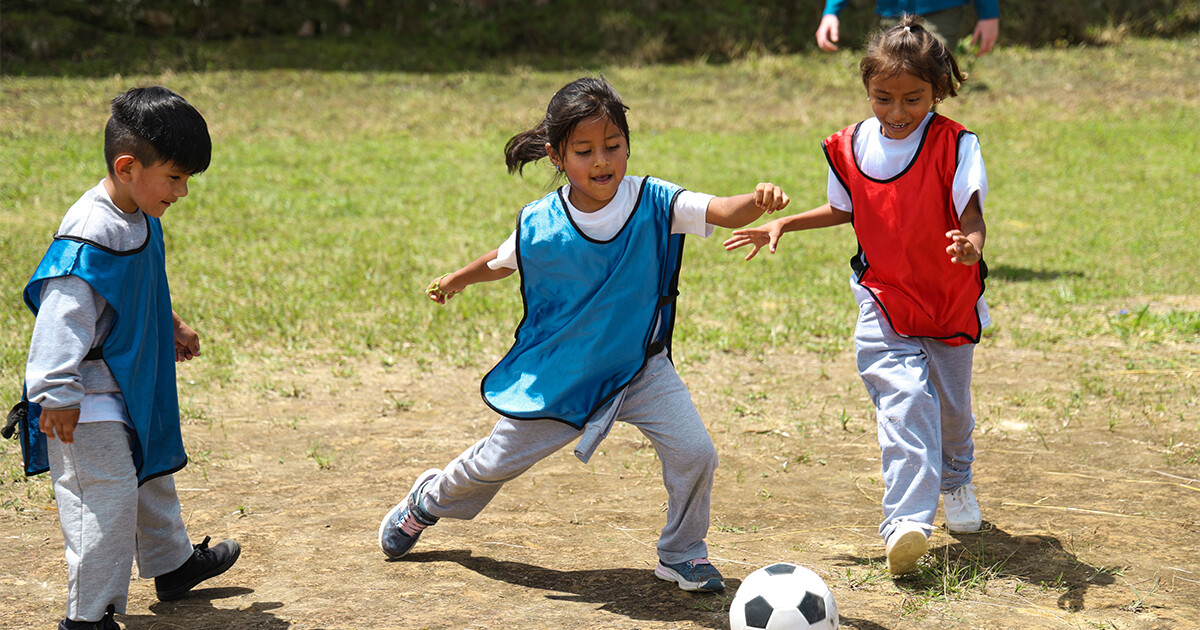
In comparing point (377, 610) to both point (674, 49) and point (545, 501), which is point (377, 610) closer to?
point (545, 501)

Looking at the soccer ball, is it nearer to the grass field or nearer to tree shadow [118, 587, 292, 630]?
the grass field

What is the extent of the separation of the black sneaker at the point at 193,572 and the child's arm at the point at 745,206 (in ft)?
5.84

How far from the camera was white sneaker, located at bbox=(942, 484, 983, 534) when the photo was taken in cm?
372

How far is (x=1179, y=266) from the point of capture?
7.83 metres

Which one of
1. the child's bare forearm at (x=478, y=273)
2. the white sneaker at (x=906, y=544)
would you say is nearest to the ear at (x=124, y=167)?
the child's bare forearm at (x=478, y=273)

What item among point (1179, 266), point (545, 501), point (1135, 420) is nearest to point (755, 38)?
point (1179, 266)

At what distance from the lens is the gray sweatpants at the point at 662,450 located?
10.3 ft

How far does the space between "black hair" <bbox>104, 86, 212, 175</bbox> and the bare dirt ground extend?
51.5 inches

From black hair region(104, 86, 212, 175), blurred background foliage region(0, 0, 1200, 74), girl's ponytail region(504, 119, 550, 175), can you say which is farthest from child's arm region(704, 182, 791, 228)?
blurred background foliage region(0, 0, 1200, 74)

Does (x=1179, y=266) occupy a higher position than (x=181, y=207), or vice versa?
(x=181, y=207)

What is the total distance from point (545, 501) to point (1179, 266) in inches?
230

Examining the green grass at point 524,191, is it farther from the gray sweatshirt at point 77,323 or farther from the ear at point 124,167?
the ear at point 124,167

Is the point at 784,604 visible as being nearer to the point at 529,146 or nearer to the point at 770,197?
the point at 770,197

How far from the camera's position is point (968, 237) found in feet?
10.6
